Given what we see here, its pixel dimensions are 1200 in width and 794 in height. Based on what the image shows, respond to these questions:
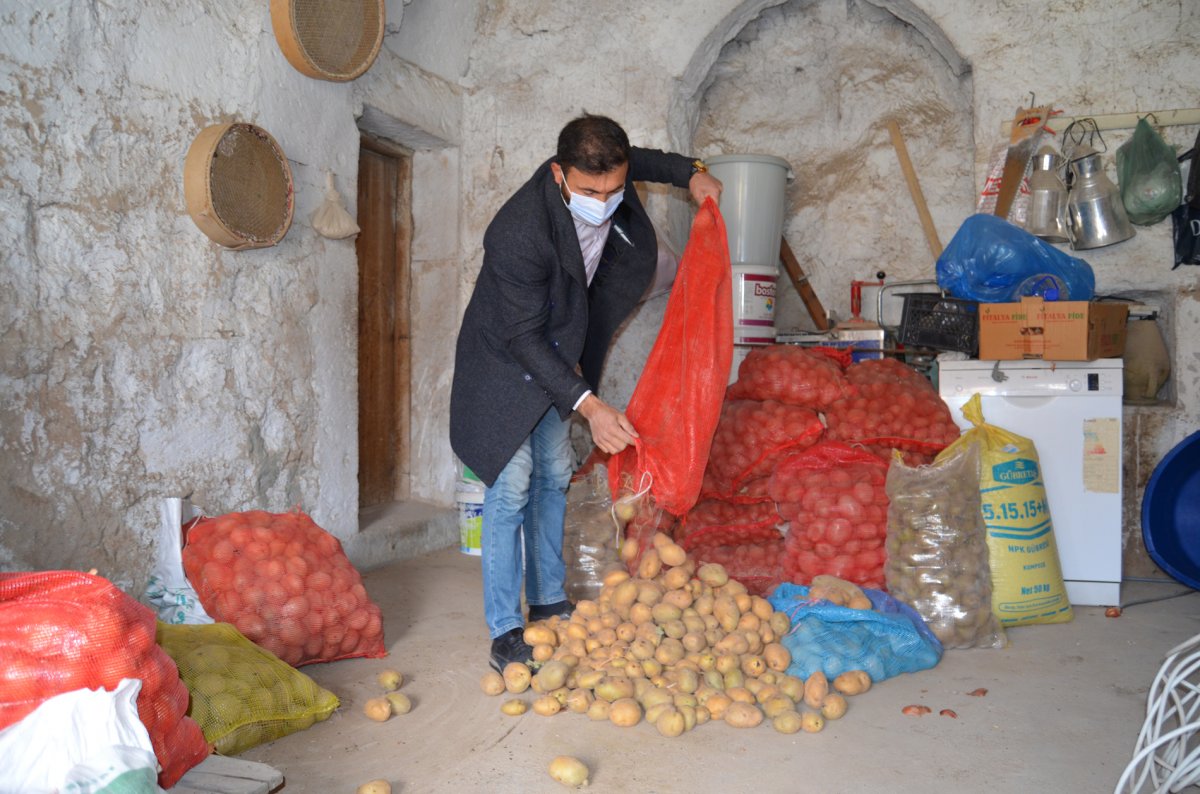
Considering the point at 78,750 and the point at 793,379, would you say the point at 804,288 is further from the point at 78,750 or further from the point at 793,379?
the point at 78,750

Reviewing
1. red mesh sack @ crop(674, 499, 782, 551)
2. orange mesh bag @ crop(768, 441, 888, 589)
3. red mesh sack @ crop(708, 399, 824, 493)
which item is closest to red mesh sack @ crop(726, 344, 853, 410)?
red mesh sack @ crop(708, 399, 824, 493)

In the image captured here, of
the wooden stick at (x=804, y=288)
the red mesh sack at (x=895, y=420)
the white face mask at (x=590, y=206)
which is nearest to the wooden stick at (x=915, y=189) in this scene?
the wooden stick at (x=804, y=288)

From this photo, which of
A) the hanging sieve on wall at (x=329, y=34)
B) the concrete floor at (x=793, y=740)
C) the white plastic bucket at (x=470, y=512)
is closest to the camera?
the concrete floor at (x=793, y=740)

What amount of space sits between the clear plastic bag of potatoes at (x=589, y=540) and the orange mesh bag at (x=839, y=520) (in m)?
0.63

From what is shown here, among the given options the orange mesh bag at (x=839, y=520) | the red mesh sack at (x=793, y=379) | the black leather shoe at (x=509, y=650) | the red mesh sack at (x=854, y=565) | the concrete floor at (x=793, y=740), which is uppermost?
the red mesh sack at (x=793, y=379)

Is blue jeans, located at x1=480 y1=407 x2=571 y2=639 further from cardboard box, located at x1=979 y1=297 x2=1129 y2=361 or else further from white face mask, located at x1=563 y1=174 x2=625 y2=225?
cardboard box, located at x1=979 y1=297 x2=1129 y2=361

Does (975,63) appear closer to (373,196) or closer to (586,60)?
(586,60)

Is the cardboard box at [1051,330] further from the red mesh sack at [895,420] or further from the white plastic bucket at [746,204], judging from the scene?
the white plastic bucket at [746,204]

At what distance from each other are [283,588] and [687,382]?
4.42ft

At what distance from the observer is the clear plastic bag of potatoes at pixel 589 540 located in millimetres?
3312

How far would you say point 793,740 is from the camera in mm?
2252

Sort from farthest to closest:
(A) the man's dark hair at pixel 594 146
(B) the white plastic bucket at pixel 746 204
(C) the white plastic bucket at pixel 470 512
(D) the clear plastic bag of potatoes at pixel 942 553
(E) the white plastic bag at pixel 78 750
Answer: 1. (B) the white plastic bucket at pixel 746 204
2. (C) the white plastic bucket at pixel 470 512
3. (D) the clear plastic bag of potatoes at pixel 942 553
4. (A) the man's dark hair at pixel 594 146
5. (E) the white plastic bag at pixel 78 750

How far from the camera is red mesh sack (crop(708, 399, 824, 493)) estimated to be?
335cm

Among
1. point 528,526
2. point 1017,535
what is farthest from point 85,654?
point 1017,535
